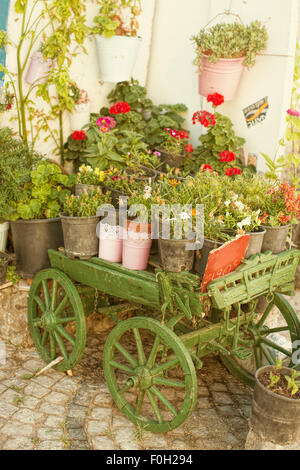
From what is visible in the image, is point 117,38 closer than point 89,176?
No

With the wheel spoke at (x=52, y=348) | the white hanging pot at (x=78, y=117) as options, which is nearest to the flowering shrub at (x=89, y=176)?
the white hanging pot at (x=78, y=117)

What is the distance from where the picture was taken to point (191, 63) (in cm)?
530

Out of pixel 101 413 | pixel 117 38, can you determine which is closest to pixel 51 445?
pixel 101 413

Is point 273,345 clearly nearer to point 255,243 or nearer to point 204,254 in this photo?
point 255,243

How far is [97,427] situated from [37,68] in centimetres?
294

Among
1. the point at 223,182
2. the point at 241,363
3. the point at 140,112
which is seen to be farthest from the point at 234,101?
the point at 241,363

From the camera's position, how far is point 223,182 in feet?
13.1

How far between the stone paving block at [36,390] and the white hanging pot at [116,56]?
2843mm

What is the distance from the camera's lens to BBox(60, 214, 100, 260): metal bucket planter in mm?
3727

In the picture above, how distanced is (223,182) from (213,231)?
727 mm

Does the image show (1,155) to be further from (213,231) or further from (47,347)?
(213,231)

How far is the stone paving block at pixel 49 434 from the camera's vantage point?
3404 mm

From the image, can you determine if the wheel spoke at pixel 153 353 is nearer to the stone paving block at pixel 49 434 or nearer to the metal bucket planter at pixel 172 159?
the stone paving block at pixel 49 434
